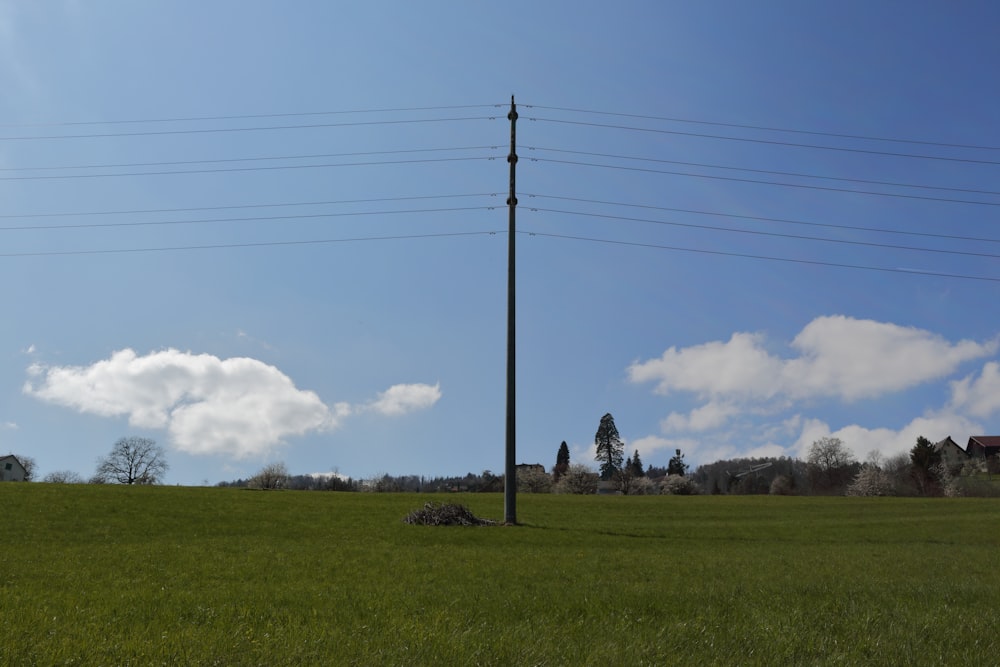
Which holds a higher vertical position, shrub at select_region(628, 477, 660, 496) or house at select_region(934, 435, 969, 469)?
house at select_region(934, 435, 969, 469)

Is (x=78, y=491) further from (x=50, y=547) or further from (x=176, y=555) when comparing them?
(x=176, y=555)

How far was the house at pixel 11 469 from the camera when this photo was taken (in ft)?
517

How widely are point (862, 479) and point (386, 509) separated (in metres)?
106

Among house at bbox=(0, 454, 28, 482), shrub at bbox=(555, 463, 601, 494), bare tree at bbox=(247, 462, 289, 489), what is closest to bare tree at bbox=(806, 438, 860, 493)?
shrub at bbox=(555, 463, 601, 494)

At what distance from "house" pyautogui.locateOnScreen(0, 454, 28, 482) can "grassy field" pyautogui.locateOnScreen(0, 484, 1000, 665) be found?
154 meters

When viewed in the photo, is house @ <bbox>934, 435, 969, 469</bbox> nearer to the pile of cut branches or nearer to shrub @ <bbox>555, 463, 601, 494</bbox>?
shrub @ <bbox>555, 463, 601, 494</bbox>

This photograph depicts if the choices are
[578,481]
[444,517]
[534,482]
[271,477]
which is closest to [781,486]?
[578,481]

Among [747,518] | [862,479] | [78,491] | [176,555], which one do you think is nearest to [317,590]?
[176,555]

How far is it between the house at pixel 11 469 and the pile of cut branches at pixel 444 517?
16031 cm

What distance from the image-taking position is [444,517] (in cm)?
3541

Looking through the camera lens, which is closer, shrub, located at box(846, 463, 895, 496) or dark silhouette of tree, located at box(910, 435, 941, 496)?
shrub, located at box(846, 463, 895, 496)

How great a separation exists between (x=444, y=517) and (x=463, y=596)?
22943mm

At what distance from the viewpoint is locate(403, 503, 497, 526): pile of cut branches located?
35.2 metres

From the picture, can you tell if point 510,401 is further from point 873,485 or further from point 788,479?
point 788,479
